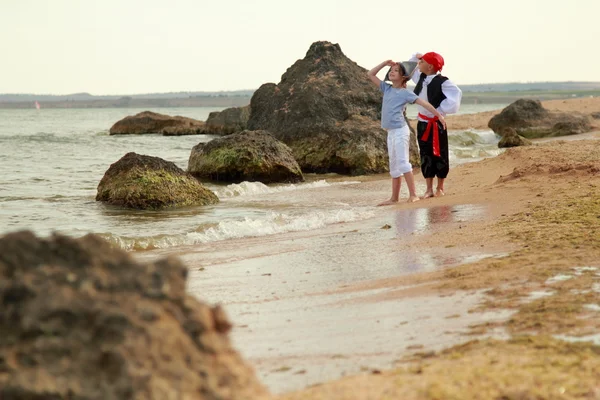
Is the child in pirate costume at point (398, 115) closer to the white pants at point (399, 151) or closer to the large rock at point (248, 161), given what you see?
the white pants at point (399, 151)

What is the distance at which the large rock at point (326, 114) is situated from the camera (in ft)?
48.0

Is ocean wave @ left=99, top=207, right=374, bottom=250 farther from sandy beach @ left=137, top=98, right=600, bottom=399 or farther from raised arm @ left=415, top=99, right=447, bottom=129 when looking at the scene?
raised arm @ left=415, top=99, right=447, bottom=129

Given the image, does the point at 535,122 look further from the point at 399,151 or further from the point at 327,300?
the point at 327,300

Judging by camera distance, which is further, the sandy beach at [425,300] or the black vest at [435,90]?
the black vest at [435,90]

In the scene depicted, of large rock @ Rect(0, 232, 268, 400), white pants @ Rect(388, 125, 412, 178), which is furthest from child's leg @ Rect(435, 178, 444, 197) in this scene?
large rock @ Rect(0, 232, 268, 400)

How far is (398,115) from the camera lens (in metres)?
9.48

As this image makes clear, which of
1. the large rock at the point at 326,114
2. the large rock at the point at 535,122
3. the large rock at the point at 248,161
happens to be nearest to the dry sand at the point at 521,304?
the large rock at the point at 248,161

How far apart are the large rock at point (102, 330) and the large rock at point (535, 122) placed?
2110 centimetres

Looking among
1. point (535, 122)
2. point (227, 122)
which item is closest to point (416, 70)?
point (535, 122)

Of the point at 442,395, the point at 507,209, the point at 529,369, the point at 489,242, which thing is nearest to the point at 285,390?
the point at 442,395

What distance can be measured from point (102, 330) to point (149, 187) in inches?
337

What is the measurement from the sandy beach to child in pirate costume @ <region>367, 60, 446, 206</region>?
1509 mm

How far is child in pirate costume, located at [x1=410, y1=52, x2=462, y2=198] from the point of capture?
931cm

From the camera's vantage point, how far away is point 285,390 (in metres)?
2.89
